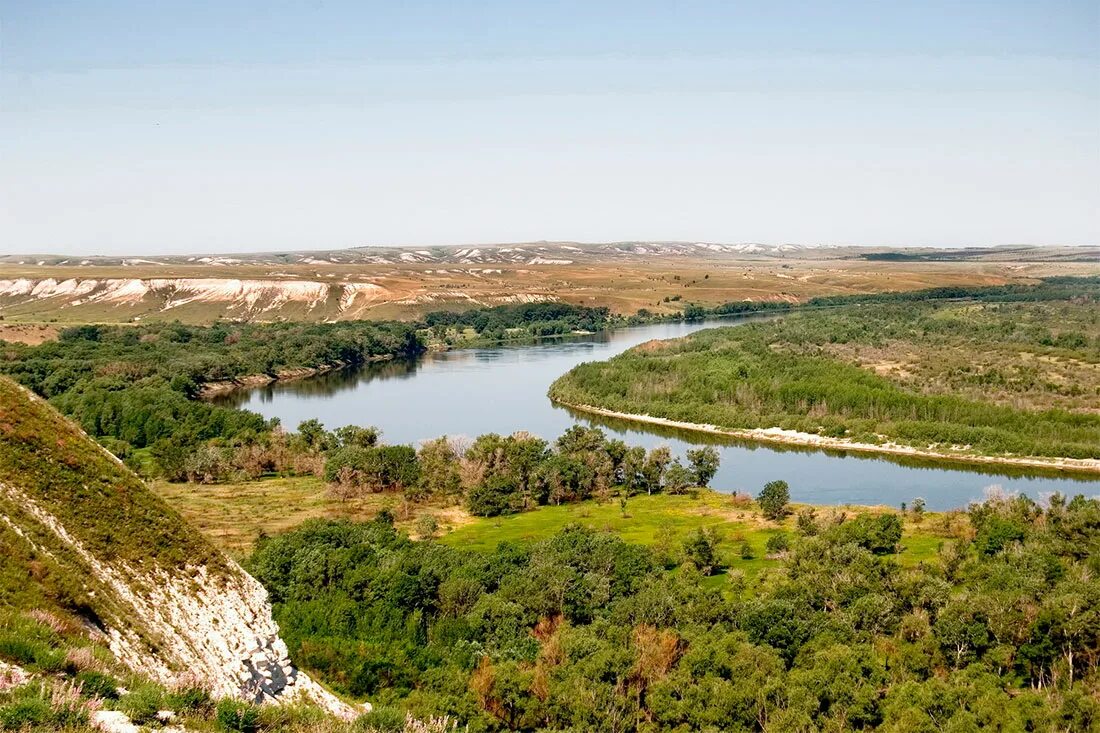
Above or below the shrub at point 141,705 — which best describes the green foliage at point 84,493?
above

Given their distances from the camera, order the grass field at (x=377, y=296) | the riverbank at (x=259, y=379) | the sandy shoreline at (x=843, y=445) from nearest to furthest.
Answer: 1. the sandy shoreline at (x=843, y=445)
2. the riverbank at (x=259, y=379)
3. the grass field at (x=377, y=296)

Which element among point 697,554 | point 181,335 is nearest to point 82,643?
point 697,554

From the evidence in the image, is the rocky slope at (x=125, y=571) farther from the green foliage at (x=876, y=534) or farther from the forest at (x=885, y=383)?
the forest at (x=885, y=383)

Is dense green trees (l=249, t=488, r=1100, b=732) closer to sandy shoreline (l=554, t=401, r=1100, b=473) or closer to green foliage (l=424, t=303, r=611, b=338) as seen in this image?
sandy shoreline (l=554, t=401, r=1100, b=473)

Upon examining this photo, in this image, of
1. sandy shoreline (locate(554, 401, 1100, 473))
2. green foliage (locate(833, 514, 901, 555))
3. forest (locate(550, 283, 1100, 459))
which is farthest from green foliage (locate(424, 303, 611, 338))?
green foliage (locate(833, 514, 901, 555))

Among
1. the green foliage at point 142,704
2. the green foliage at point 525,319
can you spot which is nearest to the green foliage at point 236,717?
the green foliage at point 142,704

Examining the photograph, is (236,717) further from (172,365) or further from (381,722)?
(172,365)

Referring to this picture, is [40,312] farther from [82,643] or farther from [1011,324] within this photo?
[82,643]
